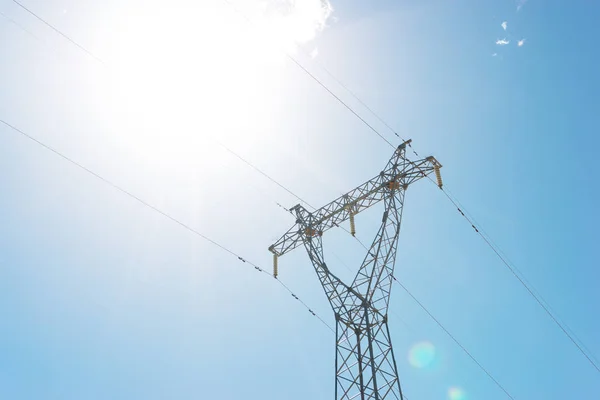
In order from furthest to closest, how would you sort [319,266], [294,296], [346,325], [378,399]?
[294,296] → [319,266] → [346,325] → [378,399]

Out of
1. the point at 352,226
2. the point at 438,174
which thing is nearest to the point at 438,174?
the point at 438,174

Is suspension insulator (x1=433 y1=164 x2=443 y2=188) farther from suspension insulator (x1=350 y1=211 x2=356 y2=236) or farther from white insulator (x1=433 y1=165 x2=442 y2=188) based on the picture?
suspension insulator (x1=350 y1=211 x2=356 y2=236)

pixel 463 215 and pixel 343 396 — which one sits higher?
pixel 463 215

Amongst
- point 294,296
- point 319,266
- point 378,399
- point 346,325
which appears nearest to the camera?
point 378,399

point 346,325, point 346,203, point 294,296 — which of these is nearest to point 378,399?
point 346,325

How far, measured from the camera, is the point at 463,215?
1217 inches

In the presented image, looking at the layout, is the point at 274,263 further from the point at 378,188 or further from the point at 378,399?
the point at 378,399

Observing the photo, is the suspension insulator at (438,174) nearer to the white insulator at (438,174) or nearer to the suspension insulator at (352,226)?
the white insulator at (438,174)

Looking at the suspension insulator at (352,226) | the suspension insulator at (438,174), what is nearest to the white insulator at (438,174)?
the suspension insulator at (438,174)

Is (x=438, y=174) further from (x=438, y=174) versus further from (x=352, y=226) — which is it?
(x=352, y=226)

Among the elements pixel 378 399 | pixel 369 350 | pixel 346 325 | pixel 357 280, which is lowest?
pixel 378 399

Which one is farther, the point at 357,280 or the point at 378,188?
the point at 378,188

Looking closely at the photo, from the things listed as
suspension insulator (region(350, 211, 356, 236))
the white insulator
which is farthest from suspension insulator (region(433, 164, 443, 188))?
suspension insulator (region(350, 211, 356, 236))

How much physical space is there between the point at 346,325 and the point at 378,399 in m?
4.01
